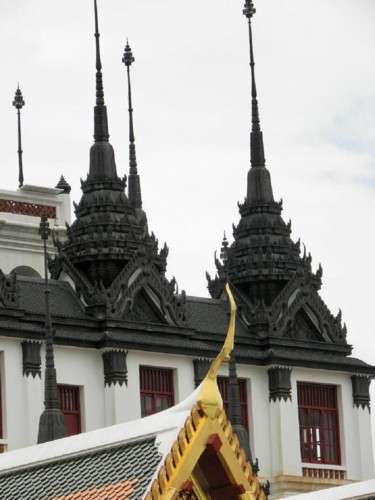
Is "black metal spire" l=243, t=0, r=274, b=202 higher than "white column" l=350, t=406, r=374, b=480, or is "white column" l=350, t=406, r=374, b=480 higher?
"black metal spire" l=243, t=0, r=274, b=202

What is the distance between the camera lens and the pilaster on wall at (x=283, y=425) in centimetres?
5744

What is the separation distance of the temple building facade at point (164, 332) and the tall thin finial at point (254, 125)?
5 centimetres

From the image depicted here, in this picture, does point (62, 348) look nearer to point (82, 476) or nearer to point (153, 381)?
point (153, 381)

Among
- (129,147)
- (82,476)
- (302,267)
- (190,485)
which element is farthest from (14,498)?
(129,147)

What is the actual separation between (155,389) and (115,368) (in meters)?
1.60

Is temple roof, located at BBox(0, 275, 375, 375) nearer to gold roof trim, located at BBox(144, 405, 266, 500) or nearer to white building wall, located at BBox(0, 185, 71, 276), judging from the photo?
white building wall, located at BBox(0, 185, 71, 276)

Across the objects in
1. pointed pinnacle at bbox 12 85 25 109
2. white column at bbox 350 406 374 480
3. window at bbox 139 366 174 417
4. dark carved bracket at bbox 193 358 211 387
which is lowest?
white column at bbox 350 406 374 480

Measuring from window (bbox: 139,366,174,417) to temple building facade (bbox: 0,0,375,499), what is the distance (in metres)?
0.04

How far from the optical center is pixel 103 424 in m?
54.0

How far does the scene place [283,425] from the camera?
58.0 m

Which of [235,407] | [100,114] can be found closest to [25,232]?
[100,114]

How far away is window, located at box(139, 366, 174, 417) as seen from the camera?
55.3m

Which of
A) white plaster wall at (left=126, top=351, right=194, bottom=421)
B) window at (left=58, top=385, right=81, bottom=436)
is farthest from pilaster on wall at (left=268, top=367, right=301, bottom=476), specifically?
window at (left=58, top=385, right=81, bottom=436)

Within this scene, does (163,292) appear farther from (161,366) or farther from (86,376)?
(86,376)
